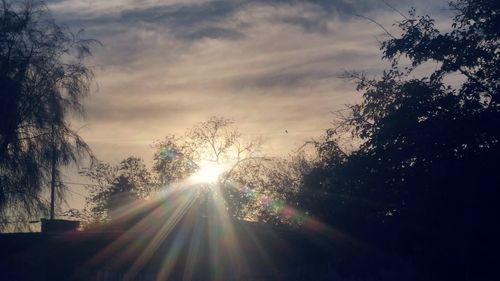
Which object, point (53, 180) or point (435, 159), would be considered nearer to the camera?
point (435, 159)

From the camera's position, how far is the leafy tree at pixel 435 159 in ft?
64.2

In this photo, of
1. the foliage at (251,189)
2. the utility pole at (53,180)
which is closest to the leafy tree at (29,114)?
the utility pole at (53,180)

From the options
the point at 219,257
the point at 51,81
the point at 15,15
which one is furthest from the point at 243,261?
the point at 15,15

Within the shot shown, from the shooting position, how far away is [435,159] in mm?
19859

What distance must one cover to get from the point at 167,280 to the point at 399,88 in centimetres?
863

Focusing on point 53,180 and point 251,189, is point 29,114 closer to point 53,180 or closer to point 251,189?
point 53,180

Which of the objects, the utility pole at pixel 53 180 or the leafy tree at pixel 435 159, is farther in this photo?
the utility pole at pixel 53 180

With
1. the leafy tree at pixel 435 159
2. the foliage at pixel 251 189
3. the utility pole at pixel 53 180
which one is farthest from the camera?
the foliage at pixel 251 189

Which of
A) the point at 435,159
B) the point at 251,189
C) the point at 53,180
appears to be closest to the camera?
the point at 435,159

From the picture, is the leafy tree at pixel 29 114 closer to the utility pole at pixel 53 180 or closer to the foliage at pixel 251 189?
the utility pole at pixel 53 180

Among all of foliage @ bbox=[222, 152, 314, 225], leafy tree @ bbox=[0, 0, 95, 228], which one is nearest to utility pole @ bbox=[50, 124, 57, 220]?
leafy tree @ bbox=[0, 0, 95, 228]

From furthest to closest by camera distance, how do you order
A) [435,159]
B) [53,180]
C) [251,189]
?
[251,189] → [53,180] → [435,159]

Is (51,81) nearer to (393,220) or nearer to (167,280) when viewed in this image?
(167,280)

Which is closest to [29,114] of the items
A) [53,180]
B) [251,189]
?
[53,180]
